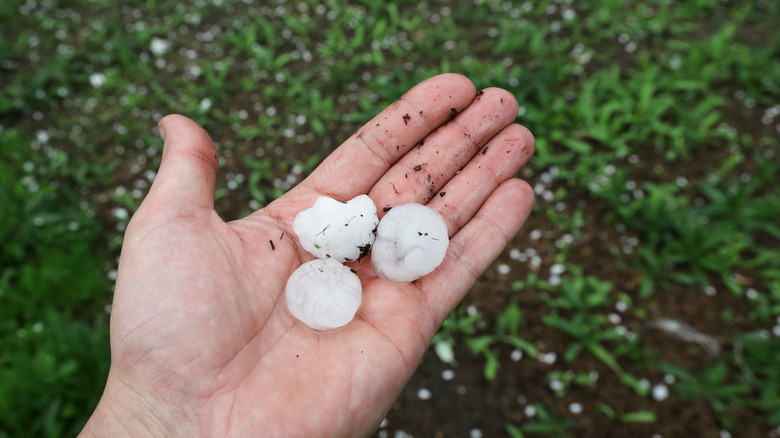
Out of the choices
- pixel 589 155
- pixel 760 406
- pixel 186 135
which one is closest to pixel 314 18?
pixel 589 155

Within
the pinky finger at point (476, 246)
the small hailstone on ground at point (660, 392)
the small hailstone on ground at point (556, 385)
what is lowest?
the small hailstone on ground at point (556, 385)

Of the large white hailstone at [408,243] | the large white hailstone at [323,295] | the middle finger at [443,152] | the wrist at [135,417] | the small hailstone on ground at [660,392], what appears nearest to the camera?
the wrist at [135,417]

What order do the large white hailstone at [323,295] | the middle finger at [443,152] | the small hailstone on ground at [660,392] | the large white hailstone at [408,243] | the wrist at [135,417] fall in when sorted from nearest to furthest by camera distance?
the wrist at [135,417] → the large white hailstone at [323,295] → the large white hailstone at [408,243] → the middle finger at [443,152] → the small hailstone on ground at [660,392]

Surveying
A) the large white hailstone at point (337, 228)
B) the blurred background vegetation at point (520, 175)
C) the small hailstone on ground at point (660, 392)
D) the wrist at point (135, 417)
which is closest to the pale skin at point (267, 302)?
the wrist at point (135, 417)

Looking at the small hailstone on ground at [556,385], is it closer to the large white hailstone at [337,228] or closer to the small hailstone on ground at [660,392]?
the small hailstone on ground at [660,392]

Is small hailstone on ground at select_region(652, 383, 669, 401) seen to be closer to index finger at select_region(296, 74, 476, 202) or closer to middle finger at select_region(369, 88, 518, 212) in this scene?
middle finger at select_region(369, 88, 518, 212)

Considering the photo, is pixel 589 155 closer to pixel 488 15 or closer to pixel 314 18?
pixel 488 15
